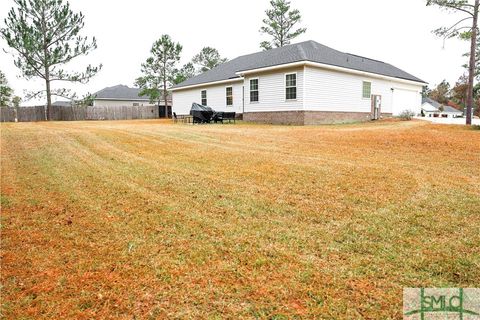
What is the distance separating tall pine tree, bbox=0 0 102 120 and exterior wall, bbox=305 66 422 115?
18963mm

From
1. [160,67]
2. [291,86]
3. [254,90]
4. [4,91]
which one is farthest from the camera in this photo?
[4,91]

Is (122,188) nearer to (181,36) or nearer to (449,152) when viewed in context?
(449,152)

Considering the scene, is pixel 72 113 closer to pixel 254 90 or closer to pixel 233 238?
pixel 254 90

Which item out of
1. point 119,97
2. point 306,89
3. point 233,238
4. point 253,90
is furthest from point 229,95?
point 119,97

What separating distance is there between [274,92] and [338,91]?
3.90 meters

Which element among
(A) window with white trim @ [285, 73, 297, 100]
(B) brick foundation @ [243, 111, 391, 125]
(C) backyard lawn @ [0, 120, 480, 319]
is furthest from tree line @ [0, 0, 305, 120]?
(C) backyard lawn @ [0, 120, 480, 319]

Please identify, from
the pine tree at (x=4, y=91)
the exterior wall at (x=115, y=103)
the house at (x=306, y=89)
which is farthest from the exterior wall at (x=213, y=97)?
the pine tree at (x=4, y=91)

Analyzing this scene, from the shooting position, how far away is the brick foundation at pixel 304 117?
678 inches

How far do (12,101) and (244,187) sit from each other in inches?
2341

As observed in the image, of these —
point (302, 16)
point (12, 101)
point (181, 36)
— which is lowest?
point (12, 101)

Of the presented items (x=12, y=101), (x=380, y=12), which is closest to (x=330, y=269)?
(x=380, y=12)

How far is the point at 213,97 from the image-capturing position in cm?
2477

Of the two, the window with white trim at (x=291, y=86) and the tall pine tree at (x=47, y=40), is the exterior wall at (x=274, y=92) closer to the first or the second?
the window with white trim at (x=291, y=86)

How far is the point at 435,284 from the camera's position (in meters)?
2.10
